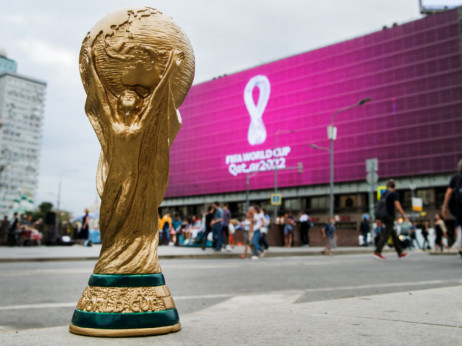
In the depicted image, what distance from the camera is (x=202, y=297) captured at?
489cm

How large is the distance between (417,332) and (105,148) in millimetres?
1450

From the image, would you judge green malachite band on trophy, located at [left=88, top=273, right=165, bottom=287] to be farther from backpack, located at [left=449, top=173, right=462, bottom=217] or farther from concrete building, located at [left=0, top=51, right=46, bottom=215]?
concrete building, located at [left=0, top=51, right=46, bottom=215]

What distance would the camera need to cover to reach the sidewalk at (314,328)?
66.5 inches

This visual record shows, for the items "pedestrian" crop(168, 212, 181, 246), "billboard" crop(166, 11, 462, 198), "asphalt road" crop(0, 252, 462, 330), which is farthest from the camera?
"billboard" crop(166, 11, 462, 198)

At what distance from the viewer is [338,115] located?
67250mm

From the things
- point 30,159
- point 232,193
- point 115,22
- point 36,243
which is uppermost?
point 30,159

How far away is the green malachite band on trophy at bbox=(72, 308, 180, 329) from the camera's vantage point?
1.77 m

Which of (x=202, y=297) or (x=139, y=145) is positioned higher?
(x=139, y=145)

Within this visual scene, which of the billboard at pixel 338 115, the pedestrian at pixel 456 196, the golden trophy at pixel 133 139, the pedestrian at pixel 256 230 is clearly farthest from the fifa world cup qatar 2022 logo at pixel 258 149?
the golden trophy at pixel 133 139

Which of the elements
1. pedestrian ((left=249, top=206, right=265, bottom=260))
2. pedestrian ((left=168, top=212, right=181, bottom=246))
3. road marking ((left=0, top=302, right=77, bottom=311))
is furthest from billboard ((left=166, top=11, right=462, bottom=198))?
road marking ((left=0, top=302, right=77, bottom=311))

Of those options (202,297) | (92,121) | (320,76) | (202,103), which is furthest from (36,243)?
(202,103)

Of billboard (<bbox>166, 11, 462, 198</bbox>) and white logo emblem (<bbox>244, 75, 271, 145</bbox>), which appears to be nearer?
billboard (<bbox>166, 11, 462, 198</bbox>)

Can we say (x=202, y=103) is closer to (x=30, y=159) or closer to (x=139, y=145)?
(x=30, y=159)

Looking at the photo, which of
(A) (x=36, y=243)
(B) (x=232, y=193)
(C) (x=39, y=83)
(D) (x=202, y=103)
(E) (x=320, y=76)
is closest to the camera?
(A) (x=36, y=243)
